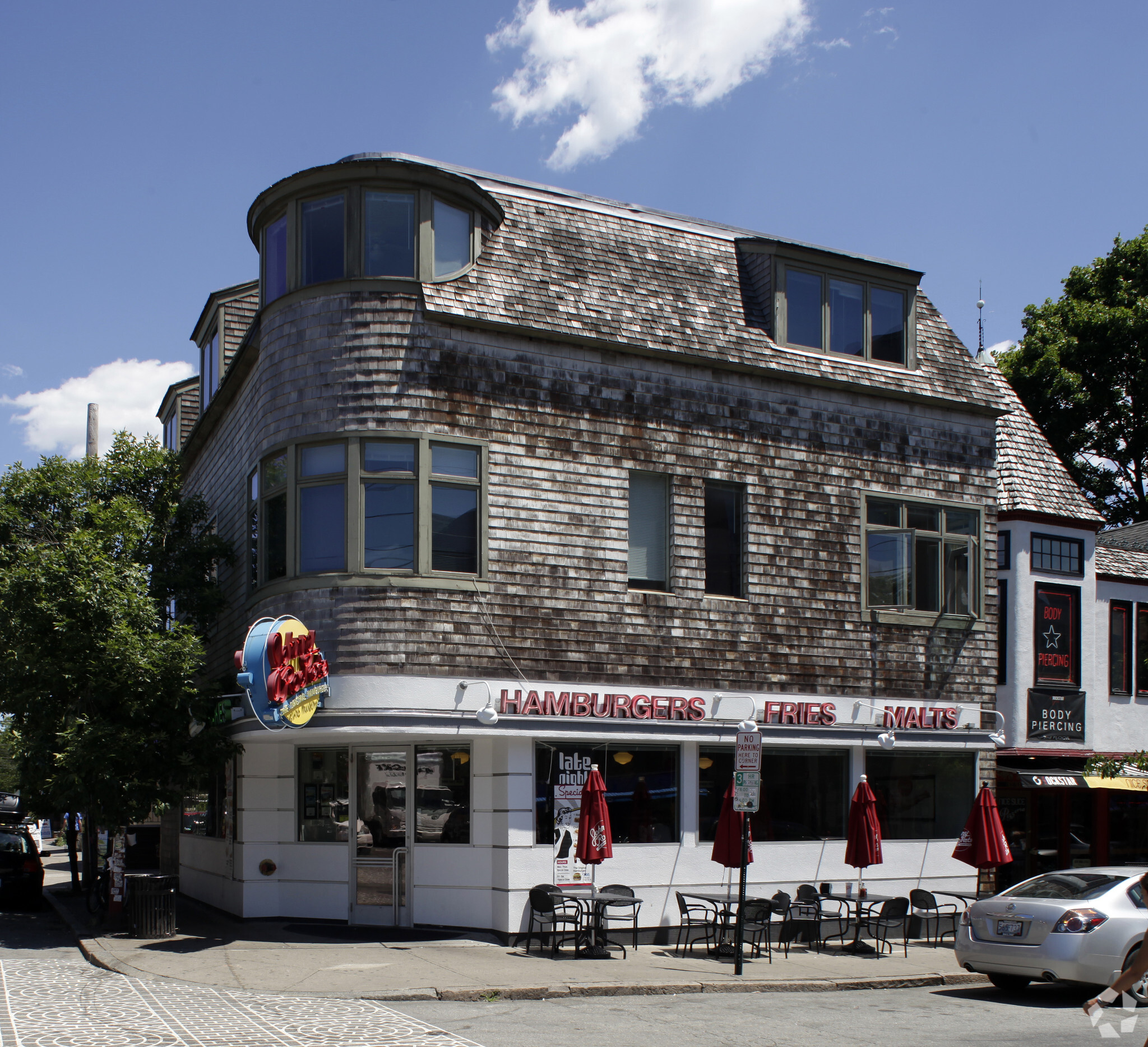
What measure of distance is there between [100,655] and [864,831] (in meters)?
10.2

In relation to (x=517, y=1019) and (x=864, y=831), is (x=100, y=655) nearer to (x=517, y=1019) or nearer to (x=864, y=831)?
(x=517, y=1019)

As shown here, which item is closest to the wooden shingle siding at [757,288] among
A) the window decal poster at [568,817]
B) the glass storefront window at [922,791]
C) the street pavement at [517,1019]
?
the glass storefront window at [922,791]

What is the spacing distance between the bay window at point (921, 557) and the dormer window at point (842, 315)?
94.6 inches

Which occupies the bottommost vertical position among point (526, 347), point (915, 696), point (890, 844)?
point (890, 844)

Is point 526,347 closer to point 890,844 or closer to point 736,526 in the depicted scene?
point 736,526

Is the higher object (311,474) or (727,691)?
(311,474)

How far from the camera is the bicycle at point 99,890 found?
18.0m

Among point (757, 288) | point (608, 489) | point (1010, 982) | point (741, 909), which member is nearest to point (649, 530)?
point (608, 489)

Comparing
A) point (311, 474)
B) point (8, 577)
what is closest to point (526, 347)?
point (311, 474)

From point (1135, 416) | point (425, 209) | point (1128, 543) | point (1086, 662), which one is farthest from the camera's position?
point (1135, 416)

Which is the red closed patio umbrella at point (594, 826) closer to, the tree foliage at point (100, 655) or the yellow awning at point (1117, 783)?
the tree foliage at point (100, 655)

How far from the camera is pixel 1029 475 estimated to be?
2123cm

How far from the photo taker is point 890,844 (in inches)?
696

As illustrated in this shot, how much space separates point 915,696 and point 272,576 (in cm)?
951
